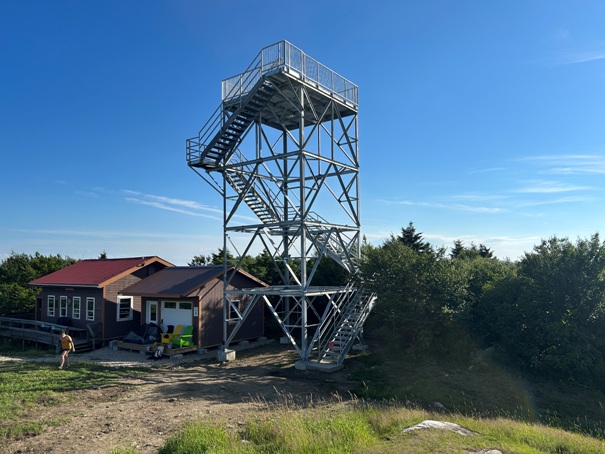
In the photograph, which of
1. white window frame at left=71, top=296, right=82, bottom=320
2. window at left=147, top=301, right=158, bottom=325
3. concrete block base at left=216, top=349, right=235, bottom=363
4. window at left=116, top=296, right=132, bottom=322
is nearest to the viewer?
concrete block base at left=216, top=349, right=235, bottom=363

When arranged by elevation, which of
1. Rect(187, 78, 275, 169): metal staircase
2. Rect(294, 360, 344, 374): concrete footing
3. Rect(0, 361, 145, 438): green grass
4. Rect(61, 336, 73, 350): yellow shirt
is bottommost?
Rect(294, 360, 344, 374): concrete footing

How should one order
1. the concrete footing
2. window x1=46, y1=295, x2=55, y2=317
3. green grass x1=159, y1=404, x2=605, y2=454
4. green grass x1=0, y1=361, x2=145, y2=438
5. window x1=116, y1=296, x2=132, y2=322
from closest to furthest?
1. green grass x1=159, y1=404, x2=605, y2=454
2. green grass x1=0, y1=361, x2=145, y2=438
3. the concrete footing
4. window x1=116, y1=296, x2=132, y2=322
5. window x1=46, y1=295, x2=55, y2=317

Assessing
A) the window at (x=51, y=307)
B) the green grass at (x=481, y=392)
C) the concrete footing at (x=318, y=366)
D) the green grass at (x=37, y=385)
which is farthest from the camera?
the window at (x=51, y=307)

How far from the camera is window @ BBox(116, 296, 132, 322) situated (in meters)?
24.3

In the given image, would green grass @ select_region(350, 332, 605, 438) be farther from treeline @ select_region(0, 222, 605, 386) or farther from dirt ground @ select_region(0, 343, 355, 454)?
dirt ground @ select_region(0, 343, 355, 454)

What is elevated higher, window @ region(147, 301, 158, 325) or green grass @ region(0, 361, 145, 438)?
window @ region(147, 301, 158, 325)

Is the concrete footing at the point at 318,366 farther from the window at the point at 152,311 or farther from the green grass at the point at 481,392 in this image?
the window at the point at 152,311

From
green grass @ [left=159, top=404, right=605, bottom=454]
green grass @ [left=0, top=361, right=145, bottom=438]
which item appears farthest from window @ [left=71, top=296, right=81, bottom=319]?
green grass @ [left=159, top=404, right=605, bottom=454]

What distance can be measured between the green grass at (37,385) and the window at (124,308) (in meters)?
5.79

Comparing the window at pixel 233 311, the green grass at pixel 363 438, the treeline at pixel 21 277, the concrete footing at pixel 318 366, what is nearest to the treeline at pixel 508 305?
the concrete footing at pixel 318 366

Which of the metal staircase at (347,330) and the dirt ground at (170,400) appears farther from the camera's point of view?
the metal staircase at (347,330)

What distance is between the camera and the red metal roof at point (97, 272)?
79.6ft

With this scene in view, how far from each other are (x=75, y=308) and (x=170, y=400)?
51.4 feet

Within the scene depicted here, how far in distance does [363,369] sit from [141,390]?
808 centimetres
